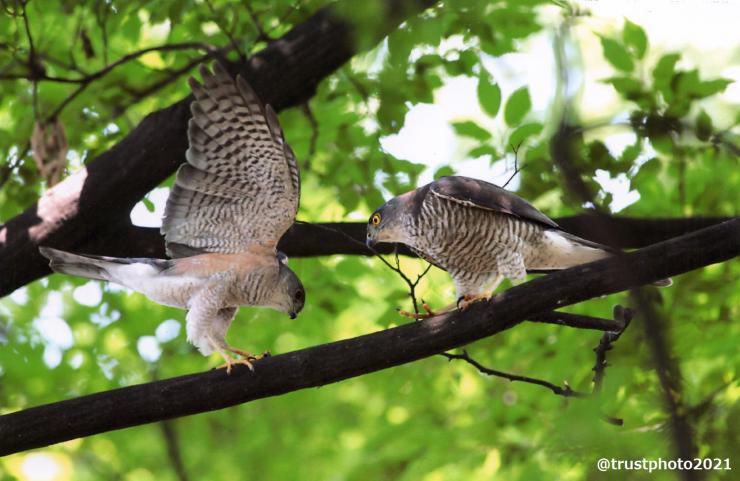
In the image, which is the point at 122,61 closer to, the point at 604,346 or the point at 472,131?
the point at 472,131

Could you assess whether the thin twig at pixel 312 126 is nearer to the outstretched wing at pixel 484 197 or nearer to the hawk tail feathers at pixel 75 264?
the outstretched wing at pixel 484 197

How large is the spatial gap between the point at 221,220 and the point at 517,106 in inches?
75.9

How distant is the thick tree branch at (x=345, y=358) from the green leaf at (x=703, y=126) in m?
0.40

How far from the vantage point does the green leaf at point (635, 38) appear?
491 centimetres

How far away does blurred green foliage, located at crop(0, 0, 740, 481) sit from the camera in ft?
16.3

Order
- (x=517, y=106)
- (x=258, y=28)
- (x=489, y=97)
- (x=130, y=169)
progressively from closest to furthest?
1. (x=130, y=169)
2. (x=517, y=106)
3. (x=489, y=97)
4. (x=258, y=28)

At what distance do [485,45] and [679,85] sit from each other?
1.30 metres

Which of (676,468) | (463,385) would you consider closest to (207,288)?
(676,468)

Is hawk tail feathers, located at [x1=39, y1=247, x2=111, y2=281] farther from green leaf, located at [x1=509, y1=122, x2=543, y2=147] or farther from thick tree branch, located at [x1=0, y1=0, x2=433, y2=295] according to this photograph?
green leaf, located at [x1=509, y1=122, x2=543, y2=147]

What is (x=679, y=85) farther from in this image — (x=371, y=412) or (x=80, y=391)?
(x=80, y=391)

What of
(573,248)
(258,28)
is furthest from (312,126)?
(573,248)

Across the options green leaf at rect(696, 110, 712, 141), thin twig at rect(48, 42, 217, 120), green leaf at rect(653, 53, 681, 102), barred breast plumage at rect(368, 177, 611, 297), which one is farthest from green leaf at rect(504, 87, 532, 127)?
thin twig at rect(48, 42, 217, 120)

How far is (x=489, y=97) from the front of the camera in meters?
5.34

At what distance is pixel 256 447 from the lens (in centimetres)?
689
